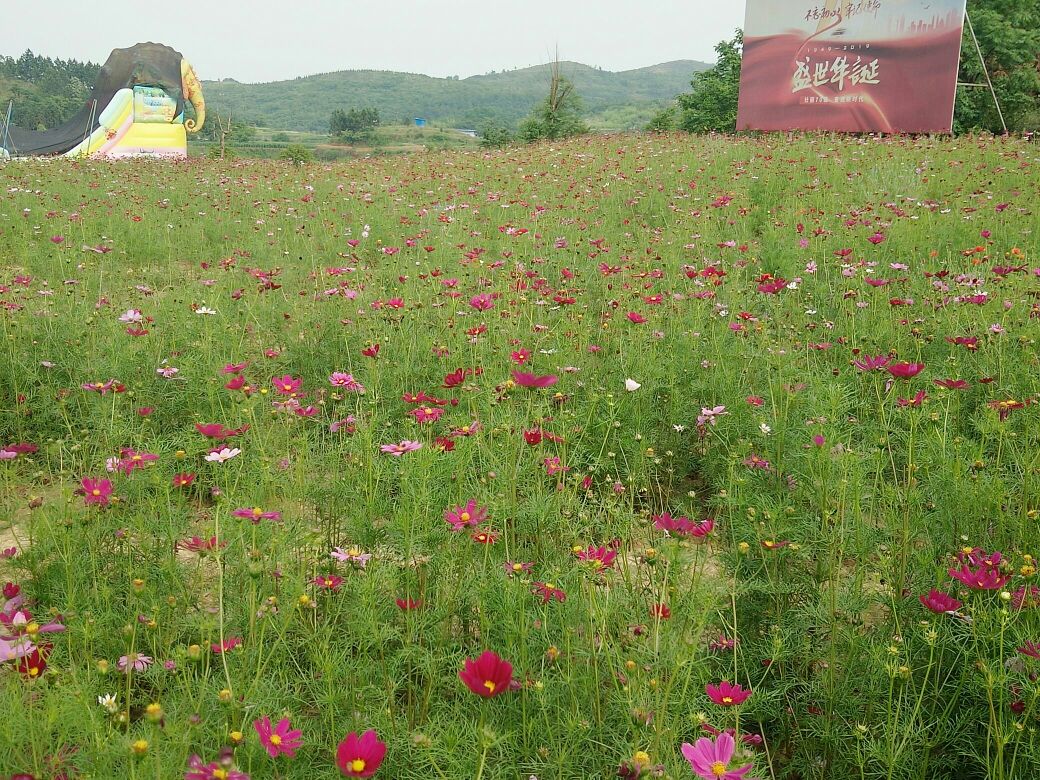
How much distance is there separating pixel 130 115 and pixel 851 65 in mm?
18078

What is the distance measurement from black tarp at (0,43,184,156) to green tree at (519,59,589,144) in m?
10.5

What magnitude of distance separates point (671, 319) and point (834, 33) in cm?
1175

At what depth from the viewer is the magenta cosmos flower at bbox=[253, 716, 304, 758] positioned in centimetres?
117

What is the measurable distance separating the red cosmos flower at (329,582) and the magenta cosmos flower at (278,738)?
1.58 feet

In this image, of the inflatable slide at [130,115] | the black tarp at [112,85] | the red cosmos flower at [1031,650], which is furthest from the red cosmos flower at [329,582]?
the black tarp at [112,85]

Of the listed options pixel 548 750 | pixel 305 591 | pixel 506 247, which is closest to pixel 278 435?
pixel 305 591

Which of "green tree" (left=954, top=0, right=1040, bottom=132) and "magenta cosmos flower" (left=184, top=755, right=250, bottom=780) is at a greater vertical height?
"green tree" (left=954, top=0, right=1040, bottom=132)

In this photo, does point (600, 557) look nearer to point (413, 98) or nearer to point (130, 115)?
point (130, 115)

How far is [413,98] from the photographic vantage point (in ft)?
388

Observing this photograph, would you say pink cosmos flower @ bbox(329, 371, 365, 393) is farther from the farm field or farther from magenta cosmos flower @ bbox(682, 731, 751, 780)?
magenta cosmos flower @ bbox(682, 731, 751, 780)

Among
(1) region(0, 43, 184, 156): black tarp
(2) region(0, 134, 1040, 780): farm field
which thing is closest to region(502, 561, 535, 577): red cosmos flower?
(2) region(0, 134, 1040, 780): farm field

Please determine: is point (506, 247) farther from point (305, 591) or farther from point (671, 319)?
point (305, 591)

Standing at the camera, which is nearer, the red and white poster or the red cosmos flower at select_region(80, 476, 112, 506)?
the red cosmos flower at select_region(80, 476, 112, 506)

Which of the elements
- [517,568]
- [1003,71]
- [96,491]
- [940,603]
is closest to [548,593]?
[517,568]
